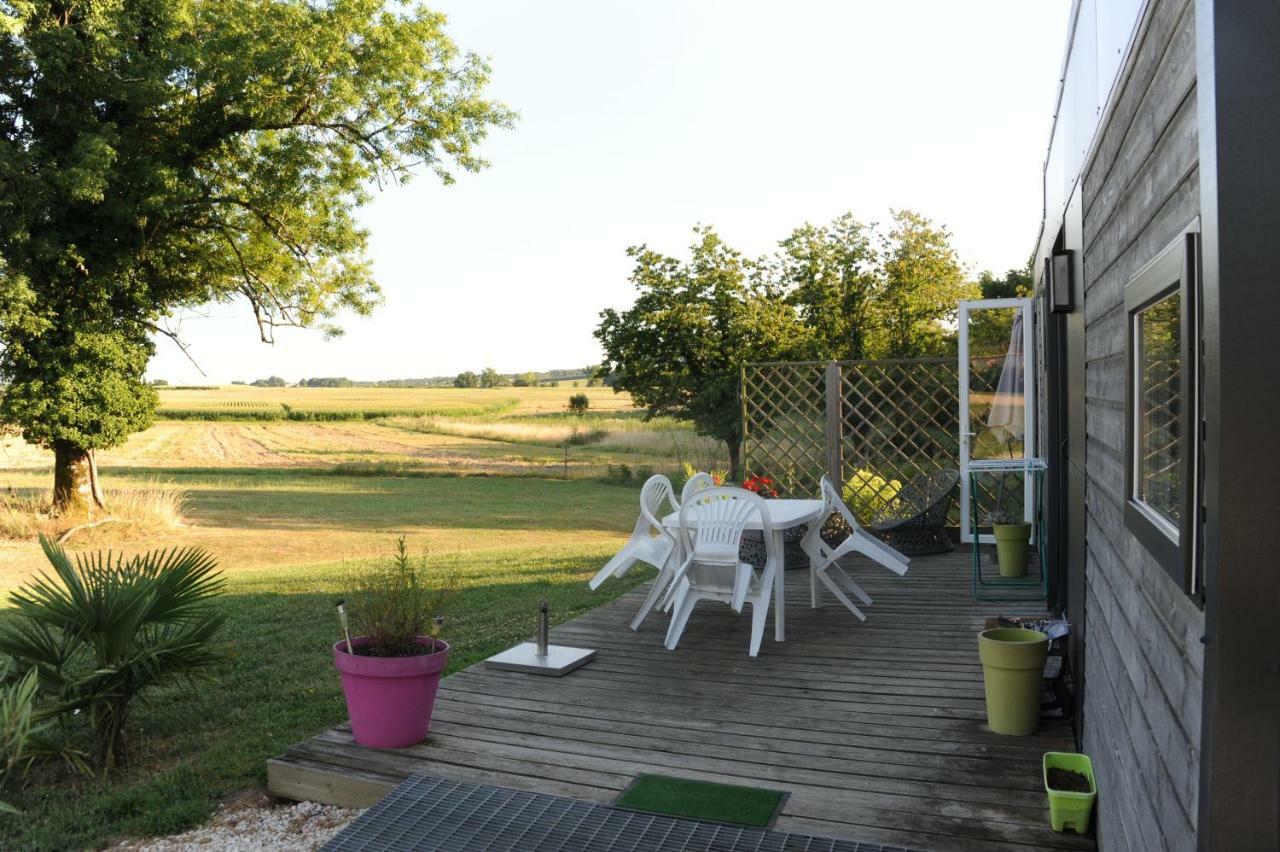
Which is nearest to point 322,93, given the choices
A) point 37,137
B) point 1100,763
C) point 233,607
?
point 37,137

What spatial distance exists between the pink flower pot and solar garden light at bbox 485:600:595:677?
2.78 ft

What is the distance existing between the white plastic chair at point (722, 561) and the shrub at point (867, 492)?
3.65 meters

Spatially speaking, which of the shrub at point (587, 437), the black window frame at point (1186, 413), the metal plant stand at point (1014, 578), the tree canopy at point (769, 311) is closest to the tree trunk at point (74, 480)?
the tree canopy at point (769, 311)

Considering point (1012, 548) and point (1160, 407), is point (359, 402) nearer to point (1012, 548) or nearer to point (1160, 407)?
point (1012, 548)

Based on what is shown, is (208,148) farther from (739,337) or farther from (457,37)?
(739,337)

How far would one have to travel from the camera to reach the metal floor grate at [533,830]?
7.52 ft

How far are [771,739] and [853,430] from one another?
5.19 m

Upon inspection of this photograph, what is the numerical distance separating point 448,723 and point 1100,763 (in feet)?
6.58

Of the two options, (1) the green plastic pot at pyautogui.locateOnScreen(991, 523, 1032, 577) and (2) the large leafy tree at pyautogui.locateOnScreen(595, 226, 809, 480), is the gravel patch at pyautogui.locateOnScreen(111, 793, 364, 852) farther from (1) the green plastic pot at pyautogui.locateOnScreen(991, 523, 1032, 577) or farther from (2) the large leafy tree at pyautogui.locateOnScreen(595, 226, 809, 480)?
(2) the large leafy tree at pyautogui.locateOnScreen(595, 226, 809, 480)

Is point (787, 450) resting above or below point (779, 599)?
above

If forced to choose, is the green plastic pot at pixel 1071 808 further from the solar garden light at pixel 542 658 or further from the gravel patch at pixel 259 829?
the solar garden light at pixel 542 658

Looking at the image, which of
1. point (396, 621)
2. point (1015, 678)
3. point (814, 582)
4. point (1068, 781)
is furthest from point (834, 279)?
point (1068, 781)

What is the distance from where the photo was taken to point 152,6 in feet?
31.9

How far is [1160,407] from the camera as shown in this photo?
4.33 feet
